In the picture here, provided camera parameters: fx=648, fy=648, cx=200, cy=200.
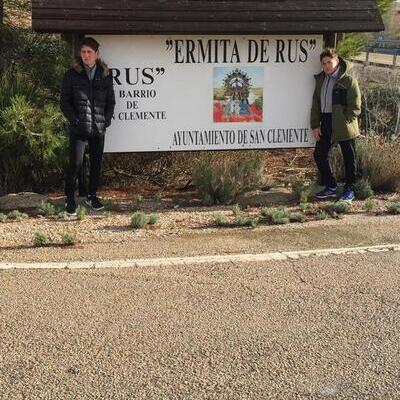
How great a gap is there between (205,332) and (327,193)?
4.12 metres

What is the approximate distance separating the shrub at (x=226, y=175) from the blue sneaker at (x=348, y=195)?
44.7 inches

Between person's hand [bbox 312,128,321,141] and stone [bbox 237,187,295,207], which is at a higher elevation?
person's hand [bbox 312,128,321,141]

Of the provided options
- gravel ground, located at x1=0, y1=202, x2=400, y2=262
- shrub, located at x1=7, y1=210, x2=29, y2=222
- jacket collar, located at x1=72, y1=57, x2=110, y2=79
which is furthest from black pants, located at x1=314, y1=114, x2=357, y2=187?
shrub, located at x1=7, y1=210, x2=29, y2=222

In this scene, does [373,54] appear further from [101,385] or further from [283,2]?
[101,385]

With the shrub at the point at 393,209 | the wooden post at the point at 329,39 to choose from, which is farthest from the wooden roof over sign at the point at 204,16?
the shrub at the point at 393,209

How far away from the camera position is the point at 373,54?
3409cm

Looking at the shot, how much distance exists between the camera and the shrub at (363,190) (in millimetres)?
7785

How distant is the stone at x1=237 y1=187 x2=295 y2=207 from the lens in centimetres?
774

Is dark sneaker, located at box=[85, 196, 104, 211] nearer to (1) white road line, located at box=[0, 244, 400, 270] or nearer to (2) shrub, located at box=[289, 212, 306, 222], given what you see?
(1) white road line, located at box=[0, 244, 400, 270]

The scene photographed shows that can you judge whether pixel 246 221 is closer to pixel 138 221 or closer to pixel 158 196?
pixel 138 221

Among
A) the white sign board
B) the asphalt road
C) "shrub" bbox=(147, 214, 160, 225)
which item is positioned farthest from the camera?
the white sign board

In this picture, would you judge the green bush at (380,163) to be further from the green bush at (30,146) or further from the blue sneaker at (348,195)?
the green bush at (30,146)

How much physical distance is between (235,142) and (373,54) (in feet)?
92.5

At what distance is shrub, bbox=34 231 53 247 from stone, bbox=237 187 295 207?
8.78 ft
